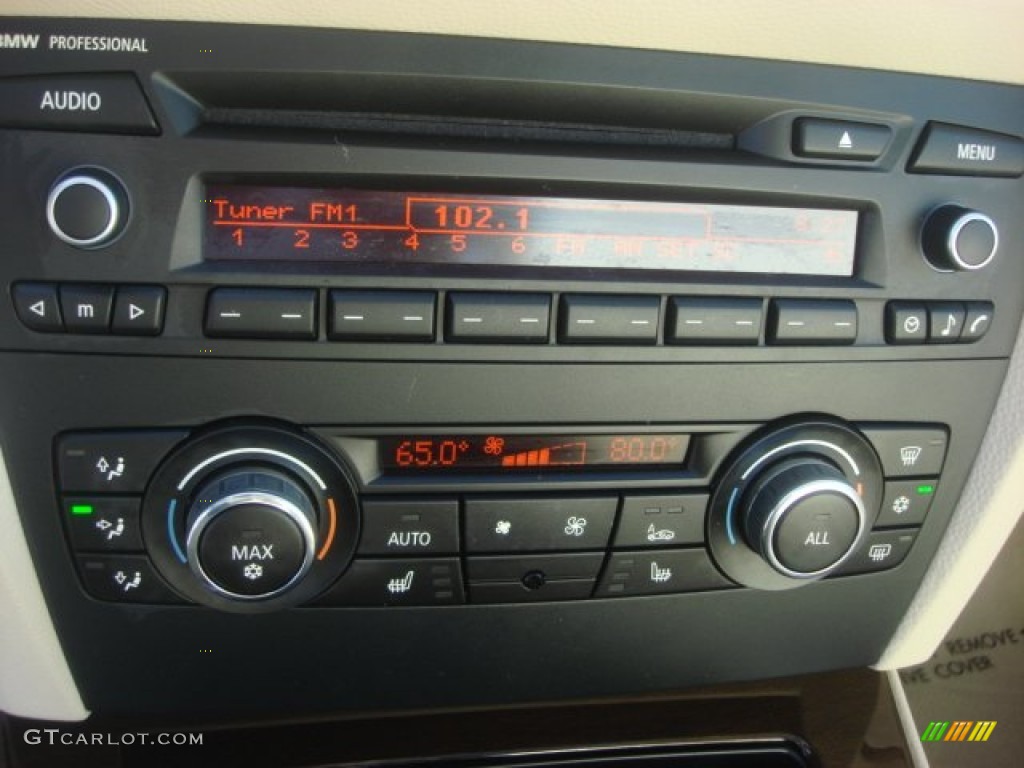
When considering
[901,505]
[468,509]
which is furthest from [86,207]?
[901,505]

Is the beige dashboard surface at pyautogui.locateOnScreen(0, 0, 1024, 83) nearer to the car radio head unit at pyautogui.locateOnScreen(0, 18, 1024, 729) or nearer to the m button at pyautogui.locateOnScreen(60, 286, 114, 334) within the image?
the car radio head unit at pyautogui.locateOnScreen(0, 18, 1024, 729)

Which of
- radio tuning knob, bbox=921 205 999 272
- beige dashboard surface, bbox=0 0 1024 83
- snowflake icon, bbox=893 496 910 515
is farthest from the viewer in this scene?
snowflake icon, bbox=893 496 910 515

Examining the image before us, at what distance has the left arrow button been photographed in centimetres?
63

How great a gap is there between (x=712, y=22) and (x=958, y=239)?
0.86 ft

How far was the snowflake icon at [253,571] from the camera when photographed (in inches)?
25.7

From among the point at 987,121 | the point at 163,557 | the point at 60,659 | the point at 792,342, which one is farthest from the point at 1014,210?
the point at 60,659

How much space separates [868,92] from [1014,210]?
17 cm

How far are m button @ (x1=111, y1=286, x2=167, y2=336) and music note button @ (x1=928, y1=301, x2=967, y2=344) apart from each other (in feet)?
1.98

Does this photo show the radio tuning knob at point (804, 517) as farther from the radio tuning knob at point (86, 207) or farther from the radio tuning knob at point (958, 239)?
the radio tuning knob at point (86, 207)

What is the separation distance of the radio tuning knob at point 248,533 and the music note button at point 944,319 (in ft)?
1.73

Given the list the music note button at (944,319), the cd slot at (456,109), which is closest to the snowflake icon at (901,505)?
the music note button at (944,319)

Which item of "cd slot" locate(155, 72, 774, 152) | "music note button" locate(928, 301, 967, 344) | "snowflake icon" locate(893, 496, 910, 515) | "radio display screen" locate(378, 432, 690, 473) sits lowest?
"snowflake icon" locate(893, 496, 910, 515)

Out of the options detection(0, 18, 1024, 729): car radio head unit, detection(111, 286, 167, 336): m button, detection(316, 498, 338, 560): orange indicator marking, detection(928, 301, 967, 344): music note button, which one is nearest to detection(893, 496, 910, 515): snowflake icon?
detection(0, 18, 1024, 729): car radio head unit

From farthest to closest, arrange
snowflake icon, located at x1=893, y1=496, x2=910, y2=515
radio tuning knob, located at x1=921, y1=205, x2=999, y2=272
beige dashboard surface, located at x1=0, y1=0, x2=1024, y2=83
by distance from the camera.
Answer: snowflake icon, located at x1=893, y1=496, x2=910, y2=515 → radio tuning knob, located at x1=921, y1=205, x2=999, y2=272 → beige dashboard surface, located at x1=0, y1=0, x2=1024, y2=83
